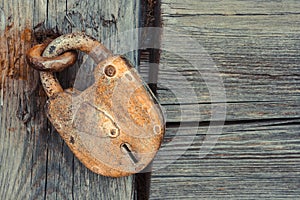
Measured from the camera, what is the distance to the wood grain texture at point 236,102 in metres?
1.28

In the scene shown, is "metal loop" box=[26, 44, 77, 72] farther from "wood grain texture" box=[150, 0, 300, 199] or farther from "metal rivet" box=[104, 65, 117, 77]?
"wood grain texture" box=[150, 0, 300, 199]

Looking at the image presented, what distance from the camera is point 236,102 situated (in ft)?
4.39

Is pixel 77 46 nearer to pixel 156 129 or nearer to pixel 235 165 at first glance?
pixel 156 129

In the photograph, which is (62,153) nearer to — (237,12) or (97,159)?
(97,159)

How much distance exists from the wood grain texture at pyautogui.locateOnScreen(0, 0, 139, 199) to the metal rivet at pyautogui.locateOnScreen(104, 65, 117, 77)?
0.17 metres

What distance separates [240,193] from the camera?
1.41 metres

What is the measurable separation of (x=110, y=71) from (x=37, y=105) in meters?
0.27

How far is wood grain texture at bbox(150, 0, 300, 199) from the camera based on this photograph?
1.28 meters

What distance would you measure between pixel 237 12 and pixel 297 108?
0.36 m

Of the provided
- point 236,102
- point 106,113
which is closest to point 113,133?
point 106,113

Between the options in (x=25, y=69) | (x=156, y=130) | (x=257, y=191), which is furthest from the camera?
(x=257, y=191)

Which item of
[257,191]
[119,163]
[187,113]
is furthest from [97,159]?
[257,191]

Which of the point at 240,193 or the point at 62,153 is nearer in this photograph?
the point at 62,153

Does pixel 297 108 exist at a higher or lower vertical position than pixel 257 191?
higher
